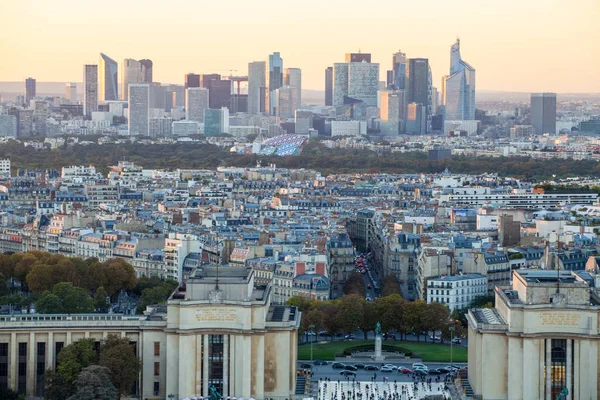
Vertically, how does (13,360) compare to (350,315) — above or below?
below

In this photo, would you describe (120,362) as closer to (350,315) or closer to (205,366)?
(205,366)

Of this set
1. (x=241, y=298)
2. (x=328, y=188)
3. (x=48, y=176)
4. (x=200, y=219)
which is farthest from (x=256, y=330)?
(x=48, y=176)

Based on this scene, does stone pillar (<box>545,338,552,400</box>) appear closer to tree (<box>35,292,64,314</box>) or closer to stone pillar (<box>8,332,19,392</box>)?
stone pillar (<box>8,332,19,392</box>)

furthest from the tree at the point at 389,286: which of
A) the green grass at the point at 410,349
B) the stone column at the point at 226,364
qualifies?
the stone column at the point at 226,364


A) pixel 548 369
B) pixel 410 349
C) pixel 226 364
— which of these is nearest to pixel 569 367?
pixel 548 369

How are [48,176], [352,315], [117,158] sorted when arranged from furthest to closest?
[117,158]
[48,176]
[352,315]

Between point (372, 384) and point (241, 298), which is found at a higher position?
point (241, 298)

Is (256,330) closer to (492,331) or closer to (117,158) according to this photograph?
(492,331)

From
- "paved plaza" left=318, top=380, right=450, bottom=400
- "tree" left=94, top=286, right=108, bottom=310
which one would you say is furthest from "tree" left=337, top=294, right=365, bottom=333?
"tree" left=94, top=286, right=108, bottom=310
